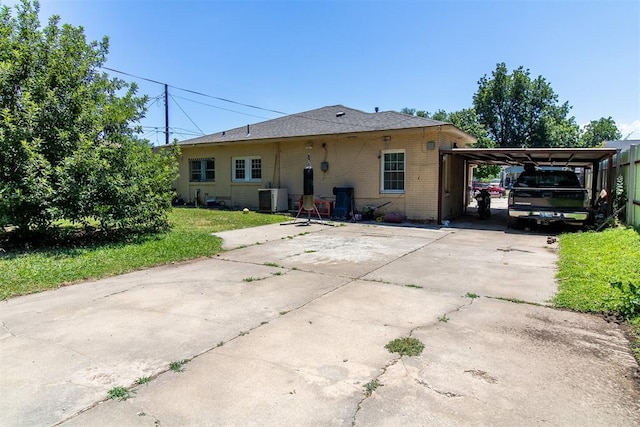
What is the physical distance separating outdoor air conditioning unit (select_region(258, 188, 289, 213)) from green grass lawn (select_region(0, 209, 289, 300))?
587 cm

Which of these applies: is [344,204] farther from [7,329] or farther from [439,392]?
[439,392]

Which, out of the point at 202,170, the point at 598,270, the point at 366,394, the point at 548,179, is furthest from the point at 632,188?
the point at 202,170

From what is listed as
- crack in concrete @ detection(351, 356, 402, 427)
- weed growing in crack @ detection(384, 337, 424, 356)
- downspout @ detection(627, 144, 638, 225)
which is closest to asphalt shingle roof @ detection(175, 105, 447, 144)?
downspout @ detection(627, 144, 638, 225)

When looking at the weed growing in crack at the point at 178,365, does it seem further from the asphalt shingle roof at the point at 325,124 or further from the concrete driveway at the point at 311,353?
the asphalt shingle roof at the point at 325,124

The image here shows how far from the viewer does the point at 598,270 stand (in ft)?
18.9

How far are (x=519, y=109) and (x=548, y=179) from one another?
33.1 meters

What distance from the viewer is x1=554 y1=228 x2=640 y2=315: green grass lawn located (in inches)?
185

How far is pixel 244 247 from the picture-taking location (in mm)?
8680

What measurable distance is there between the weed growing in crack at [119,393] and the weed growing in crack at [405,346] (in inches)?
83.8

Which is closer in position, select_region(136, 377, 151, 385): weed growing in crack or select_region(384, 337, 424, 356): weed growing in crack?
select_region(136, 377, 151, 385): weed growing in crack

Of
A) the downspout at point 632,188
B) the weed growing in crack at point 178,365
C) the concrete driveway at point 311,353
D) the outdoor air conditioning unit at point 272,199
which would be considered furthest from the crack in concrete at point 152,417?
the outdoor air conditioning unit at point 272,199

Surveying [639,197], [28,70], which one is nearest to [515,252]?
[639,197]

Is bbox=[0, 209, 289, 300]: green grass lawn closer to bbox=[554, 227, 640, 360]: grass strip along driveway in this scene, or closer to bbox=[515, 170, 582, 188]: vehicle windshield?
bbox=[554, 227, 640, 360]: grass strip along driveway

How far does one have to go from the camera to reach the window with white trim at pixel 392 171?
13492 millimetres
